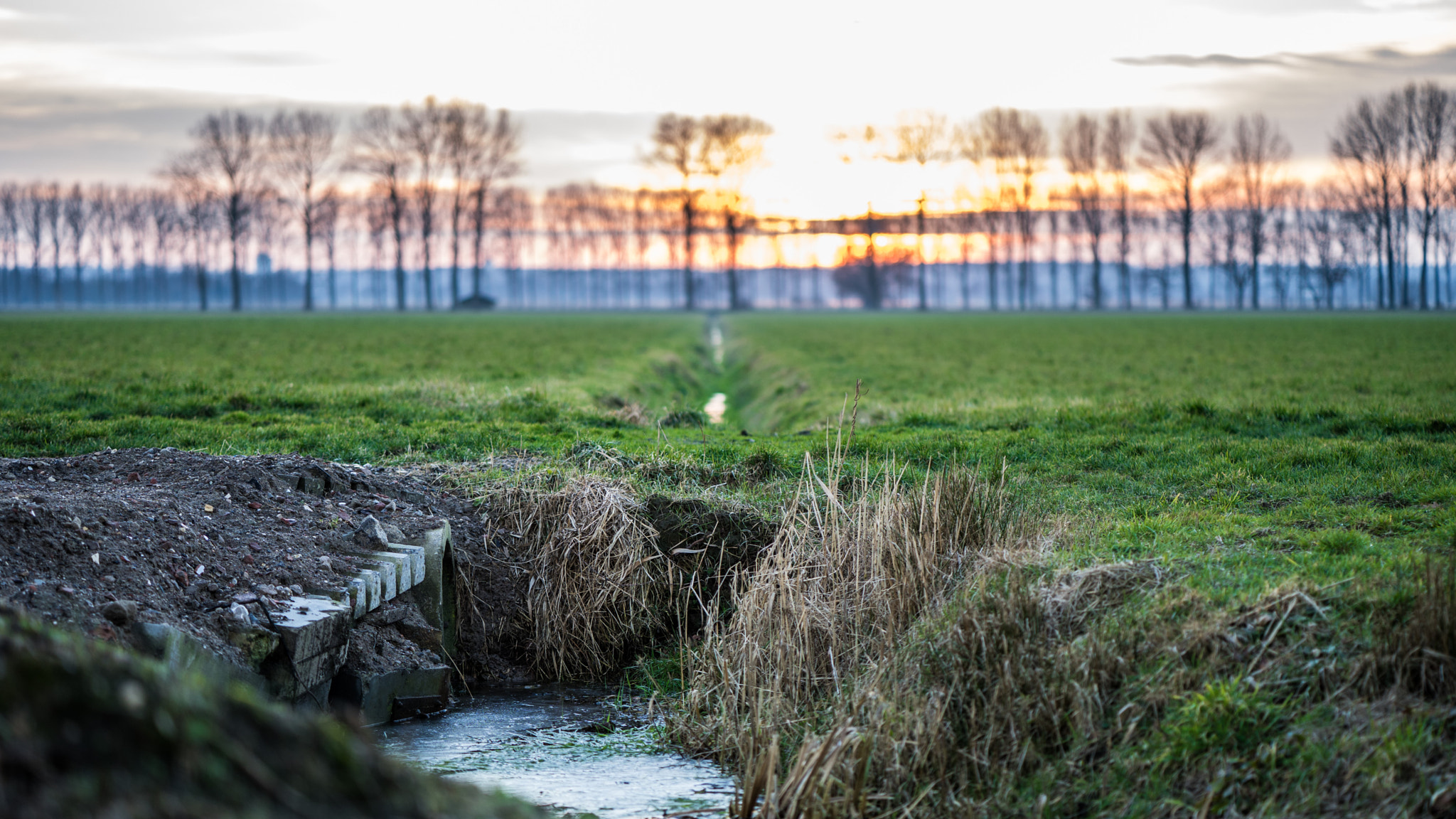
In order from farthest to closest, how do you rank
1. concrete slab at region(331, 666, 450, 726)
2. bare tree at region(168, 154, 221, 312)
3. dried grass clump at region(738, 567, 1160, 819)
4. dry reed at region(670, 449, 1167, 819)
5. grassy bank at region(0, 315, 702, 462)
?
bare tree at region(168, 154, 221, 312) < grassy bank at region(0, 315, 702, 462) < concrete slab at region(331, 666, 450, 726) < dry reed at region(670, 449, 1167, 819) < dried grass clump at region(738, 567, 1160, 819)

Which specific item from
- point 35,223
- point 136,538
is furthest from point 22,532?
point 35,223

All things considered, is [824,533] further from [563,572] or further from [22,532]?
[22,532]

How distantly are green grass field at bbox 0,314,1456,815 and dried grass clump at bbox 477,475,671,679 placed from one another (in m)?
1.18

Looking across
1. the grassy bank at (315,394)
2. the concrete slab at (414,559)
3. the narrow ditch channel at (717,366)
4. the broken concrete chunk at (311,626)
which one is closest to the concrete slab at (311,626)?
the broken concrete chunk at (311,626)

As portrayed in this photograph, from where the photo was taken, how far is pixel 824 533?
27.3 ft

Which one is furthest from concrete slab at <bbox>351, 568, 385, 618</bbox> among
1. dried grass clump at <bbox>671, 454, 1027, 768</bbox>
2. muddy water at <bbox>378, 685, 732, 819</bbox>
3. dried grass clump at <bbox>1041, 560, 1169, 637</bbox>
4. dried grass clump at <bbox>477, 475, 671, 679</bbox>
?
dried grass clump at <bbox>1041, 560, 1169, 637</bbox>

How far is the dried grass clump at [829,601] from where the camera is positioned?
23.9ft

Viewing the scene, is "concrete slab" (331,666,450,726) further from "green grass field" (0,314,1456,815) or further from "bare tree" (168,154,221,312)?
"bare tree" (168,154,221,312)

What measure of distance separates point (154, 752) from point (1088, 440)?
1178 cm

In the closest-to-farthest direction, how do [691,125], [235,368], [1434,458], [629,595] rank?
1. [629,595]
2. [1434,458]
3. [235,368]
4. [691,125]

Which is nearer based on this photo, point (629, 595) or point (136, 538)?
point (136, 538)

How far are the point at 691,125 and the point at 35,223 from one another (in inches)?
3569

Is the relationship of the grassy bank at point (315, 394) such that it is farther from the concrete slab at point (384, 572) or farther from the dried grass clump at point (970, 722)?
the dried grass clump at point (970, 722)

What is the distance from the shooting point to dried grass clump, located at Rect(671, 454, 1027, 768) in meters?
7.29
